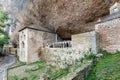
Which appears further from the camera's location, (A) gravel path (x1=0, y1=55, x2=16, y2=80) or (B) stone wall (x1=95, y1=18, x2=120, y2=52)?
(A) gravel path (x1=0, y1=55, x2=16, y2=80)

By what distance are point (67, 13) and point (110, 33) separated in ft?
22.6

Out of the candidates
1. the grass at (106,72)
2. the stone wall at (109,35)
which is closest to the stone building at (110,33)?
the stone wall at (109,35)

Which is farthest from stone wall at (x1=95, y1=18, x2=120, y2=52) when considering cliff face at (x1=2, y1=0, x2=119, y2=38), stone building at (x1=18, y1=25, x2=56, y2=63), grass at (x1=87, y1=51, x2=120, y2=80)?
stone building at (x1=18, y1=25, x2=56, y2=63)

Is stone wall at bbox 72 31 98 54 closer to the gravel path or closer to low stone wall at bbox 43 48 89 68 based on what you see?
low stone wall at bbox 43 48 89 68

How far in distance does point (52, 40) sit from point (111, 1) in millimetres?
11728

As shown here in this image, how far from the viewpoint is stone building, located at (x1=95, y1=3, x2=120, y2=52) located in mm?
11289

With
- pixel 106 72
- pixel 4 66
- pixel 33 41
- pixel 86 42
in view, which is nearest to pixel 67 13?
pixel 86 42

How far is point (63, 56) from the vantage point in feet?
49.8

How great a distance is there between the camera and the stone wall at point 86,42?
1195cm

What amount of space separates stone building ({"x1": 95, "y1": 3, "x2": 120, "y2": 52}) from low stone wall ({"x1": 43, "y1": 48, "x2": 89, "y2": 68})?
69.5 inches

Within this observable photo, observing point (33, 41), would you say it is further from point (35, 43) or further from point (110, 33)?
point (110, 33)

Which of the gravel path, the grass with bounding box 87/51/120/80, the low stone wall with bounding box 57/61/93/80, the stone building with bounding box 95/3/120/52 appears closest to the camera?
the low stone wall with bounding box 57/61/93/80

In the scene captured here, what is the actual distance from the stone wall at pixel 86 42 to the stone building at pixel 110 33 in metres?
0.69

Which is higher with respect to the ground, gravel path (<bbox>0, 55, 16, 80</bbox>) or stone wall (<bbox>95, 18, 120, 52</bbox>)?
stone wall (<bbox>95, 18, 120, 52</bbox>)
